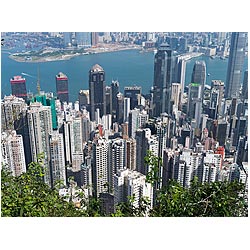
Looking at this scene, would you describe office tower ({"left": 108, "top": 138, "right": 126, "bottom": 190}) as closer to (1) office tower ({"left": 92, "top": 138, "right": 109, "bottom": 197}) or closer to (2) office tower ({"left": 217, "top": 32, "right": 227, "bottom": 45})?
(1) office tower ({"left": 92, "top": 138, "right": 109, "bottom": 197})

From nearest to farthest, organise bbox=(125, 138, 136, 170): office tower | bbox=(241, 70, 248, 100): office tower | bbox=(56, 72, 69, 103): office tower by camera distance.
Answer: bbox=(241, 70, 248, 100): office tower → bbox=(56, 72, 69, 103): office tower → bbox=(125, 138, 136, 170): office tower

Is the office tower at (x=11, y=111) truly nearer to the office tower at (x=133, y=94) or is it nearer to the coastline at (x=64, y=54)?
the coastline at (x=64, y=54)

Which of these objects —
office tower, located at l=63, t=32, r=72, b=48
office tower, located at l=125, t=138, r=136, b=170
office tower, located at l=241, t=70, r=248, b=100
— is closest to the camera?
office tower, located at l=63, t=32, r=72, b=48

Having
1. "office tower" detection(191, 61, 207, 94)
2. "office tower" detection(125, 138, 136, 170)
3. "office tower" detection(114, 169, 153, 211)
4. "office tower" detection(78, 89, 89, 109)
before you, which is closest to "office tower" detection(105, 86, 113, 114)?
"office tower" detection(78, 89, 89, 109)

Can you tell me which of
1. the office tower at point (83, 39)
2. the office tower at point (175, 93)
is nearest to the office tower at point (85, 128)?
the office tower at point (83, 39)

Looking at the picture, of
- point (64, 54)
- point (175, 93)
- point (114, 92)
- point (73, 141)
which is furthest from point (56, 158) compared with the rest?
point (175, 93)

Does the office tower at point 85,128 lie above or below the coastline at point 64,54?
below

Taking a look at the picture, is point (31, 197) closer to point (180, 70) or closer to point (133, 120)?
point (133, 120)
